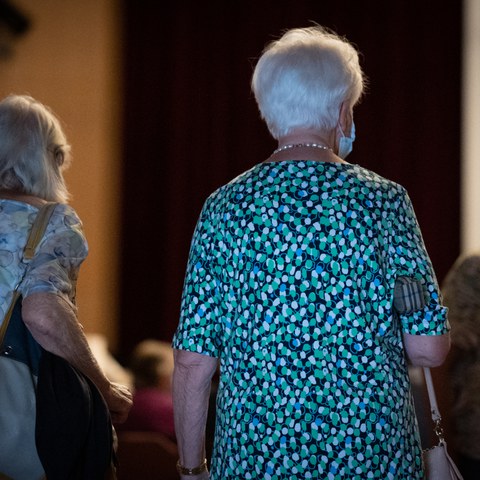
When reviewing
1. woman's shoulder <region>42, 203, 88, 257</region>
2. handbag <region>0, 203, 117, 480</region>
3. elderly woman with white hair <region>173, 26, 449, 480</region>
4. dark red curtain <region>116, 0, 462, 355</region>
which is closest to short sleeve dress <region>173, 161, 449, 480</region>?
elderly woman with white hair <region>173, 26, 449, 480</region>

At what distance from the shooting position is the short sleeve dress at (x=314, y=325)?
1.88 meters

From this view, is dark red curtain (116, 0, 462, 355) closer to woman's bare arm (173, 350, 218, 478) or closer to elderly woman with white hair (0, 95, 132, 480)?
elderly woman with white hair (0, 95, 132, 480)

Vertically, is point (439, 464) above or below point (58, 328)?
below

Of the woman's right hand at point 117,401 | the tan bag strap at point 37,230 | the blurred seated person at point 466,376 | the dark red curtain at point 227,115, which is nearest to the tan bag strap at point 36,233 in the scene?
the tan bag strap at point 37,230

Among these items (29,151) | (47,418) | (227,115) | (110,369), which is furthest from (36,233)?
(227,115)

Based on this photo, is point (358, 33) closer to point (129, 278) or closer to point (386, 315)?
point (129, 278)

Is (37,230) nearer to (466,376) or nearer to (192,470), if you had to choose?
(192,470)

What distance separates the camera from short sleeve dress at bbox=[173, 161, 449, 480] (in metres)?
1.88

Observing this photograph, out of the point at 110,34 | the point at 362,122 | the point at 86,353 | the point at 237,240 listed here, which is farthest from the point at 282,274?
the point at 110,34

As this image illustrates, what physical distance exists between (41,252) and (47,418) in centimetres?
39

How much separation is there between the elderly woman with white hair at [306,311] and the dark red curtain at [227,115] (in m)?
4.89

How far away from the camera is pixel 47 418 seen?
2102 millimetres

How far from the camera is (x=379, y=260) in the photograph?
1.92 meters

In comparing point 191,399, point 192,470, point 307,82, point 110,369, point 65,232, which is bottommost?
point 110,369
